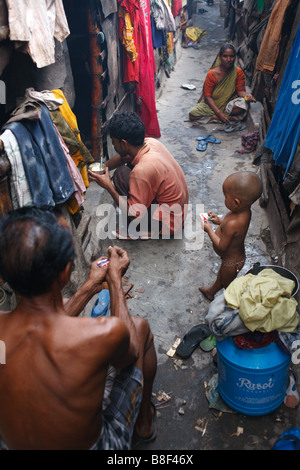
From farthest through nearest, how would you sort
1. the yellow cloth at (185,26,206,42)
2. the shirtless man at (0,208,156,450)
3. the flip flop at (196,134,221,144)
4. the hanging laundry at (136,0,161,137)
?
the yellow cloth at (185,26,206,42)
the flip flop at (196,134,221,144)
the hanging laundry at (136,0,161,137)
the shirtless man at (0,208,156,450)

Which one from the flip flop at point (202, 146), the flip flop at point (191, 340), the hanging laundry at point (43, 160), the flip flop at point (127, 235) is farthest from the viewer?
the flip flop at point (202, 146)

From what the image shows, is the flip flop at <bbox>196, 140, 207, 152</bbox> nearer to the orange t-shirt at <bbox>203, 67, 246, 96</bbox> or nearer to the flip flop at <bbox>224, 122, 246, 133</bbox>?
the flip flop at <bbox>224, 122, 246, 133</bbox>

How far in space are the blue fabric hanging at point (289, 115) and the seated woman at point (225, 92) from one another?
315 cm

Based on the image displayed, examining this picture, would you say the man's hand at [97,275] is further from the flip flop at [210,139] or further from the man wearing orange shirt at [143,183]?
the flip flop at [210,139]

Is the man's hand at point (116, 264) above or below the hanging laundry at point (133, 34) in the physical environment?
below

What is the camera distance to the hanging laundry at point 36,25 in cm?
243

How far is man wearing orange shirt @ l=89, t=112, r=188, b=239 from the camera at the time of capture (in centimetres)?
370

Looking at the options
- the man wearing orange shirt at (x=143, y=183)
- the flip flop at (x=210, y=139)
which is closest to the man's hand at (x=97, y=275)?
the man wearing orange shirt at (x=143, y=183)

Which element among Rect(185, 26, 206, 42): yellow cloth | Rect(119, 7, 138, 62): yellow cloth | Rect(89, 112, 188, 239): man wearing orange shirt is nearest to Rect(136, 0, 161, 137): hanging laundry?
Rect(119, 7, 138, 62): yellow cloth

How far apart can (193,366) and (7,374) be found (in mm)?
1787

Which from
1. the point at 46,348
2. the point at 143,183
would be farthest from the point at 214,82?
the point at 46,348

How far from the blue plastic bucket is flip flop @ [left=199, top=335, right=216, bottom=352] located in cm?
49

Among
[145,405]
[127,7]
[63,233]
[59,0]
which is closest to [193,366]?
[145,405]

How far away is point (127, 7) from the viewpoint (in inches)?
206
